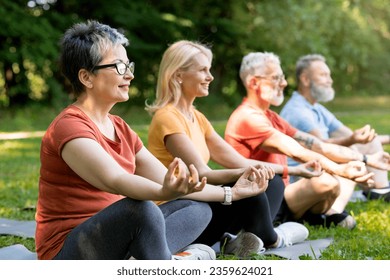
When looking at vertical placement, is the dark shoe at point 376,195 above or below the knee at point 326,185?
below

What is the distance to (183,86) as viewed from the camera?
4.04 metres

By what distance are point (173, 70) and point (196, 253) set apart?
112 centimetres

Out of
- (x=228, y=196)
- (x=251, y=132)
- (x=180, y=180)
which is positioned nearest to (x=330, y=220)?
(x=251, y=132)

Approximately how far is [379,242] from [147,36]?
15.6 meters

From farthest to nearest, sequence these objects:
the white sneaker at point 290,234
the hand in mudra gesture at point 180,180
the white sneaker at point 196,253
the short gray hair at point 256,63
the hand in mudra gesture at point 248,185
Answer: the short gray hair at point 256,63
the white sneaker at point 290,234
the hand in mudra gesture at point 248,185
the white sneaker at point 196,253
the hand in mudra gesture at point 180,180

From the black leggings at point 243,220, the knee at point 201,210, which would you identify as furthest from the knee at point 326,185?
the knee at point 201,210

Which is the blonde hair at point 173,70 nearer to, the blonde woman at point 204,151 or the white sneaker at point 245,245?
the blonde woman at point 204,151

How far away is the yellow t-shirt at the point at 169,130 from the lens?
3.83 meters

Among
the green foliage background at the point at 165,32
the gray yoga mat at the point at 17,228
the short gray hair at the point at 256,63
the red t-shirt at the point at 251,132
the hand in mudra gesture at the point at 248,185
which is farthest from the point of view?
the green foliage background at the point at 165,32

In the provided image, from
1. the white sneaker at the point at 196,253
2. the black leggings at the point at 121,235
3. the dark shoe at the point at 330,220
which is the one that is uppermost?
the black leggings at the point at 121,235

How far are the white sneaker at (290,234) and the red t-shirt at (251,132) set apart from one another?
0.51m

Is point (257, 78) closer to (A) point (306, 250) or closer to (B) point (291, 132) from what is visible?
(B) point (291, 132)

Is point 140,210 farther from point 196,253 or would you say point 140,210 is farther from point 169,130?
point 169,130
